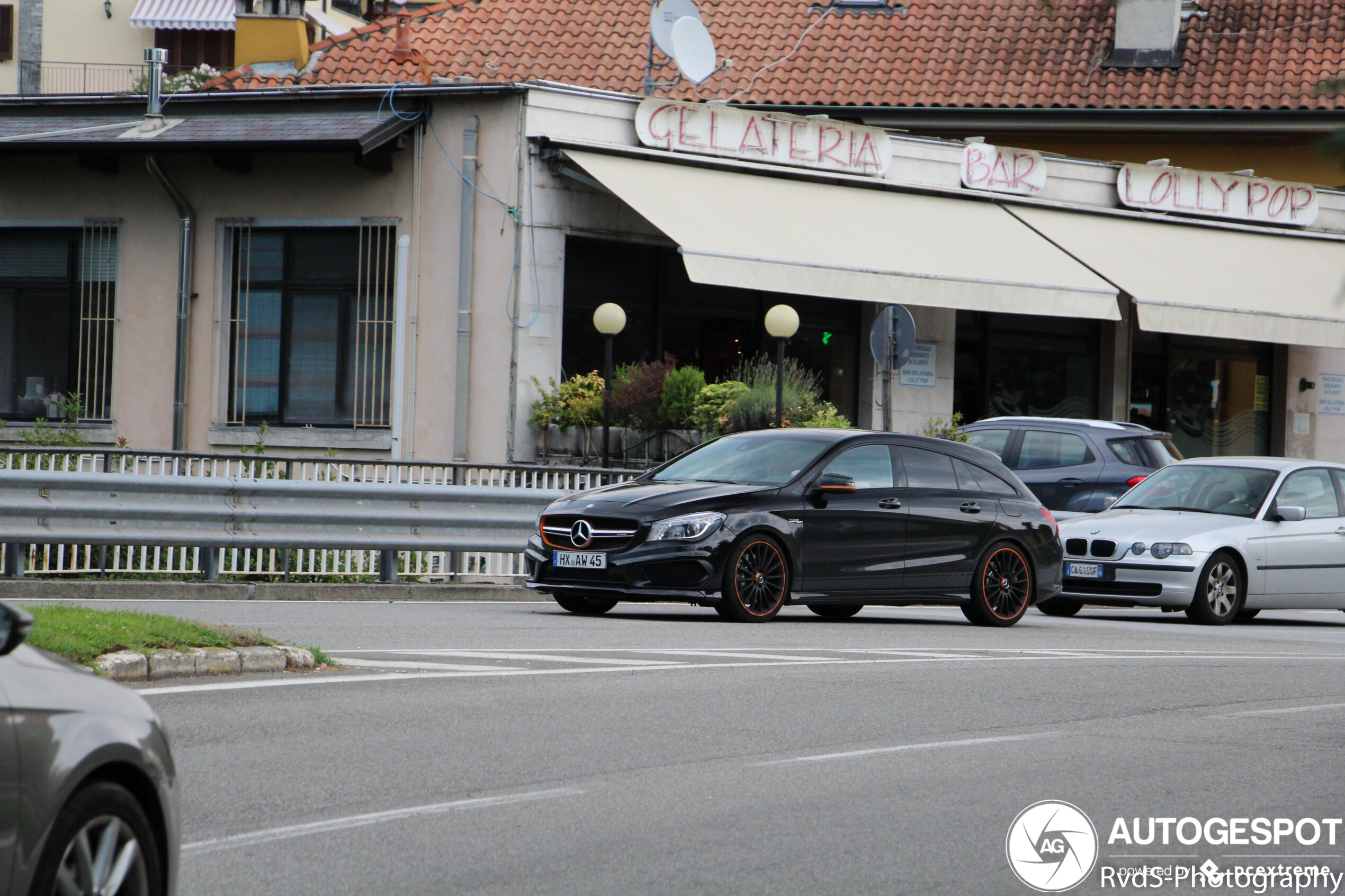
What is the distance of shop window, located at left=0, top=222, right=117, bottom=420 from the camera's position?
74.9 feet

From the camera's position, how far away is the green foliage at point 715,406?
20.3 m

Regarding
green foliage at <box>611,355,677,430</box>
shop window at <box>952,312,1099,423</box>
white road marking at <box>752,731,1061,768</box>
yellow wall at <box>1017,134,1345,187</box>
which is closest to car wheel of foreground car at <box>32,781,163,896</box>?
white road marking at <box>752,731,1061,768</box>

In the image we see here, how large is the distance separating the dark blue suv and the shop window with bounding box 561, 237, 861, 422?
146 inches

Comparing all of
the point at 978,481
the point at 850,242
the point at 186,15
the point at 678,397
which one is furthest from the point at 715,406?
the point at 186,15

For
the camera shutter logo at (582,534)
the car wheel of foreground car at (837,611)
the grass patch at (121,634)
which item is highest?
the camera shutter logo at (582,534)

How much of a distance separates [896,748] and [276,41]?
77.6 feet

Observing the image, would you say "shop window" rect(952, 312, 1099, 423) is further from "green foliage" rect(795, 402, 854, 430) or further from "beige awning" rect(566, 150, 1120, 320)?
"green foliage" rect(795, 402, 854, 430)

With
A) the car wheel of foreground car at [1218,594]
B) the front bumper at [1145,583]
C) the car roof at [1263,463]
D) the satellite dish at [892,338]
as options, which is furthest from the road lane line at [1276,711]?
the satellite dish at [892,338]

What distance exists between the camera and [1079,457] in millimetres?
19594

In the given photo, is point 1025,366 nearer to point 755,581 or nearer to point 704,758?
point 755,581

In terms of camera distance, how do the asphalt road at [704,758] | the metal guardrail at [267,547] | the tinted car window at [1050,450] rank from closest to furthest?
the asphalt road at [704,758] → the metal guardrail at [267,547] → the tinted car window at [1050,450]

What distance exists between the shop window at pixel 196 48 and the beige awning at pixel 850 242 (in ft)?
121

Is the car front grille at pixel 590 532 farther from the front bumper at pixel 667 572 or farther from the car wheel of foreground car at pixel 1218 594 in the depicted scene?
the car wheel of foreground car at pixel 1218 594

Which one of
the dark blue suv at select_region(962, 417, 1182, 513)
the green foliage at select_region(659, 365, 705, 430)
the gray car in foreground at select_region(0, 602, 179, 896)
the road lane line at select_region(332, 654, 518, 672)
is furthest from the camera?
the green foliage at select_region(659, 365, 705, 430)
